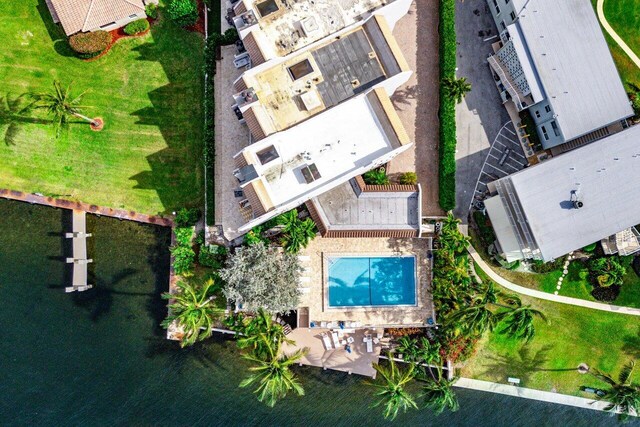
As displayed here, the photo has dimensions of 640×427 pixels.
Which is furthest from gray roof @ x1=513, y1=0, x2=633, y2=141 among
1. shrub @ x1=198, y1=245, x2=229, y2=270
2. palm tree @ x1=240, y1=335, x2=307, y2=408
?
shrub @ x1=198, y1=245, x2=229, y2=270

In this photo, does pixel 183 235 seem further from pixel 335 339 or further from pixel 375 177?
pixel 375 177

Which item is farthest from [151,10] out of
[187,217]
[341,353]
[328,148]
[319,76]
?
[341,353]

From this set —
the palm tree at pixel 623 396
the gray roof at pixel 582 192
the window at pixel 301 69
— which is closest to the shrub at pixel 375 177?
the window at pixel 301 69

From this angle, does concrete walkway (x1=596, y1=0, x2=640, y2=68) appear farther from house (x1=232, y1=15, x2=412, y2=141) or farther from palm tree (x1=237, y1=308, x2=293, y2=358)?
palm tree (x1=237, y1=308, x2=293, y2=358)

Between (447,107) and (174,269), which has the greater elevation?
(447,107)

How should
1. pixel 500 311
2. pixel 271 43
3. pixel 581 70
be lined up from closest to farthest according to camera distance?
pixel 271 43 < pixel 581 70 < pixel 500 311

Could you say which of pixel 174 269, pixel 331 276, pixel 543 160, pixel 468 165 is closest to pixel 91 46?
pixel 174 269

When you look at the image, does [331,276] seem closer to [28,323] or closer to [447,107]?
[447,107]
